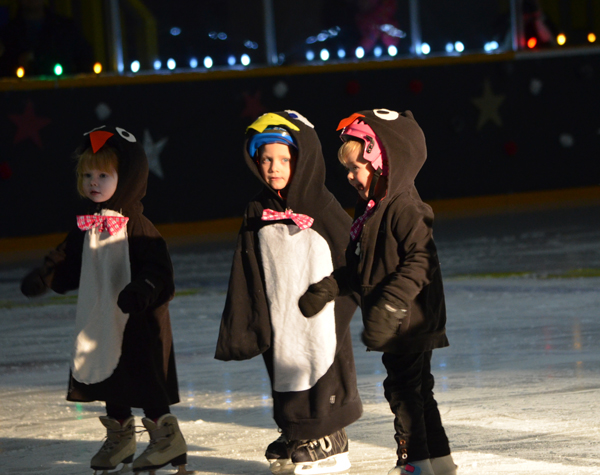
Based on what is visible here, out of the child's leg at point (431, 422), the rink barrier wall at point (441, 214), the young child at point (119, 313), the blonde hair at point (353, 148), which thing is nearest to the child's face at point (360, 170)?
the blonde hair at point (353, 148)

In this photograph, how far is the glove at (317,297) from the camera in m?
2.66

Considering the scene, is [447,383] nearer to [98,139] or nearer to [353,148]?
[353,148]

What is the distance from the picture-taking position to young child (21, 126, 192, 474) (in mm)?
2879

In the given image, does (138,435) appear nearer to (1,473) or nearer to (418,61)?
(1,473)

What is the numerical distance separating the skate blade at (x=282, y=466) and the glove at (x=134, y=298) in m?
0.60

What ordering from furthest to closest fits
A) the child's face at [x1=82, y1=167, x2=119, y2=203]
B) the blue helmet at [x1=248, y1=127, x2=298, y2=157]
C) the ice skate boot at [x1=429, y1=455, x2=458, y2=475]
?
the child's face at [x1=82, y1=167, x2=119, y2=203] < the blue helmet at [x1=248, y1=127, x2=298, y2=157] < the ice skate boot at [x1=429, y1=455, x2=458, y2=475]

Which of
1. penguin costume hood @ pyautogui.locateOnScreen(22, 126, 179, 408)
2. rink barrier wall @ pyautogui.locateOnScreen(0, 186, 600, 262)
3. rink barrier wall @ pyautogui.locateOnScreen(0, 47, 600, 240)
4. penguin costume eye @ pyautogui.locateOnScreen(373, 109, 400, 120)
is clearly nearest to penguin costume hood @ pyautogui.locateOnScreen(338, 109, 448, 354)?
penguin costume eye @ pyautogui.locateOnScreen(373, 109, 400, 120)

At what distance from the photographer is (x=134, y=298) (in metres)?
2.75

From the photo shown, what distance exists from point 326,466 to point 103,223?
3.18ft

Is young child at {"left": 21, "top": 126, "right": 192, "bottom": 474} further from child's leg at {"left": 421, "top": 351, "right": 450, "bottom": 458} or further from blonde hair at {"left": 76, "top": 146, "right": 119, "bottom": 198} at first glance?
child's leg at {"left": 421, "top": 351, "right": 450, "bottom": 458}

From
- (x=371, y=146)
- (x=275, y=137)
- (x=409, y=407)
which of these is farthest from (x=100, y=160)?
(x=409, y=407)

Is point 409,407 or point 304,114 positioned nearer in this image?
point 409,407

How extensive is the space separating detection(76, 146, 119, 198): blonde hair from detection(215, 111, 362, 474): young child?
0.41 meters

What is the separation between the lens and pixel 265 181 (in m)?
2.85
